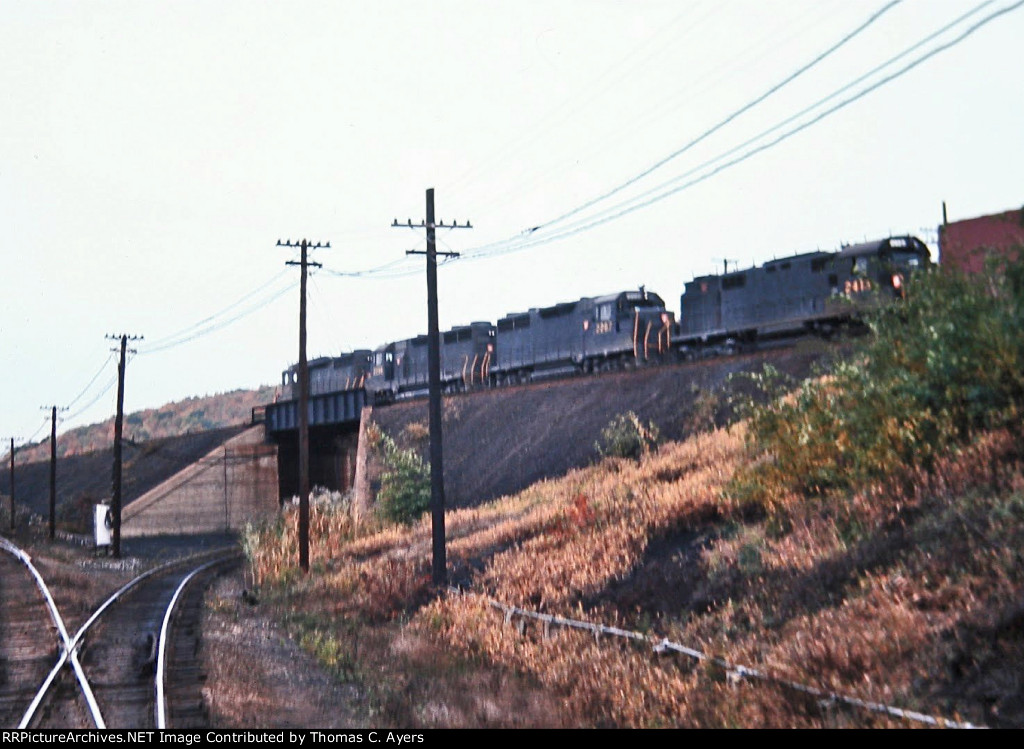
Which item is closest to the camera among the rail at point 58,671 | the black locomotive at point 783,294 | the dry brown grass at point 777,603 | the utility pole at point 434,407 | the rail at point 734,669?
the rail at point 734,669

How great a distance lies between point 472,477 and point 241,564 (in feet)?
33.0

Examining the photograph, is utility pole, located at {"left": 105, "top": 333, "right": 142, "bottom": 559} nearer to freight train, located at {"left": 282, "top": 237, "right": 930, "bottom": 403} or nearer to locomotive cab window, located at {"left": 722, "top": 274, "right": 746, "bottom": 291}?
freight train, located at {"left": 282, "top": 237, "right": 930, "bottom": 403}

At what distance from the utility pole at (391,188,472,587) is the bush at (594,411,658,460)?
8909mm

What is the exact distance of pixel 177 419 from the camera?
164750 millimetres

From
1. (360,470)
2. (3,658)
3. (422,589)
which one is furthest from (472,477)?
(3,658)

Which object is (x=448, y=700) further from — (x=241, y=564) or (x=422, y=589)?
(x=241, y=564)

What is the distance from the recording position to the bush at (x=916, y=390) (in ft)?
41.1

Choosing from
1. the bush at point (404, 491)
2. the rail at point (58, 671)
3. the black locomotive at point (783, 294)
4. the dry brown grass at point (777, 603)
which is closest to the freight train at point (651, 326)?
the black locomotive at point (783, 294)

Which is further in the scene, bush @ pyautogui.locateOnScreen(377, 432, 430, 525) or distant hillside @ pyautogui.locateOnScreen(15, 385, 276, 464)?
distant hillside @ pyautogui.locateOnScreen(15, 385, 276, 464)

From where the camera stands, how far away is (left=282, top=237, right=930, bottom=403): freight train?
33.9 meters

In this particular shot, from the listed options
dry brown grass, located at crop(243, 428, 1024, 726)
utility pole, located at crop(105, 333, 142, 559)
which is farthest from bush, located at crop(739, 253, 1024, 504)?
utility pole, located at crop(105, 333, 142, 559)

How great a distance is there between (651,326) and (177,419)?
137689 millimetres

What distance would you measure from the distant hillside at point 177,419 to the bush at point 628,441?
127345 mm

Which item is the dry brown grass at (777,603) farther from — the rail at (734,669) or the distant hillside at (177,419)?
the distant hillside at (177,419)
